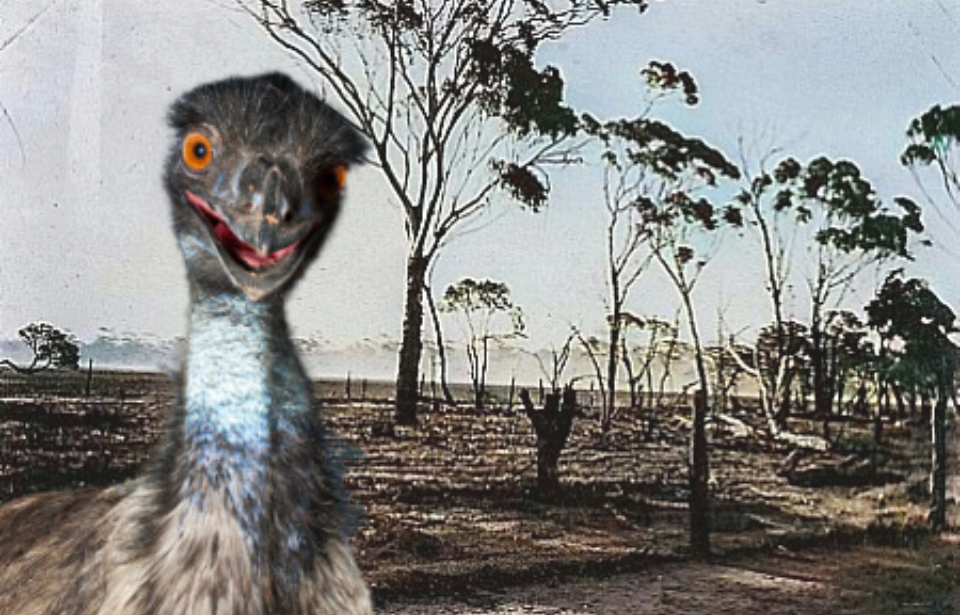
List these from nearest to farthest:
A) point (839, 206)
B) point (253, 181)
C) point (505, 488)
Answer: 1. point (253, 181)
2. point (505, 488)
3. point (839, 206)

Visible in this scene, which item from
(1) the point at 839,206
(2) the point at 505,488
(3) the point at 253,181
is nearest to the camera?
(3) the point at 253,181

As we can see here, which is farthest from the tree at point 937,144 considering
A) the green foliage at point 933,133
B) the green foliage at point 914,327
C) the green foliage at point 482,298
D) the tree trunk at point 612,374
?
the green foliage at point 482,298

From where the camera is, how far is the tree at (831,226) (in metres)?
1.99

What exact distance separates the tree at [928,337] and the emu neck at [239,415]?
1331 millimetres

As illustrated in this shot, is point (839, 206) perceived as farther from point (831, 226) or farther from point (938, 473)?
point (938, 473)

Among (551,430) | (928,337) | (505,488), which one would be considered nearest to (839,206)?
(928,337)

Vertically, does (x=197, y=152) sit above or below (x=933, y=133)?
below

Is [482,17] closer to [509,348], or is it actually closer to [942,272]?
[509,348]

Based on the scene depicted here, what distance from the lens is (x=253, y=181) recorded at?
93cm

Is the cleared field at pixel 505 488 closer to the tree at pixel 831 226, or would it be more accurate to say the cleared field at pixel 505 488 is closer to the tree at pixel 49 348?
the tree at pixel 49 348

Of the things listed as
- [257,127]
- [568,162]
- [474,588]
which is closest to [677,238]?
[568,162]

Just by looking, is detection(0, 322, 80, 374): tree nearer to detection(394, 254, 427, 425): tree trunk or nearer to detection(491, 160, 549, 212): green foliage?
detection(394, 254, 427, 425): tree trunk

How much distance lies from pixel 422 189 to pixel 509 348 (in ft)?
0.99

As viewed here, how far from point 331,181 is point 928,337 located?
55.6 inches
